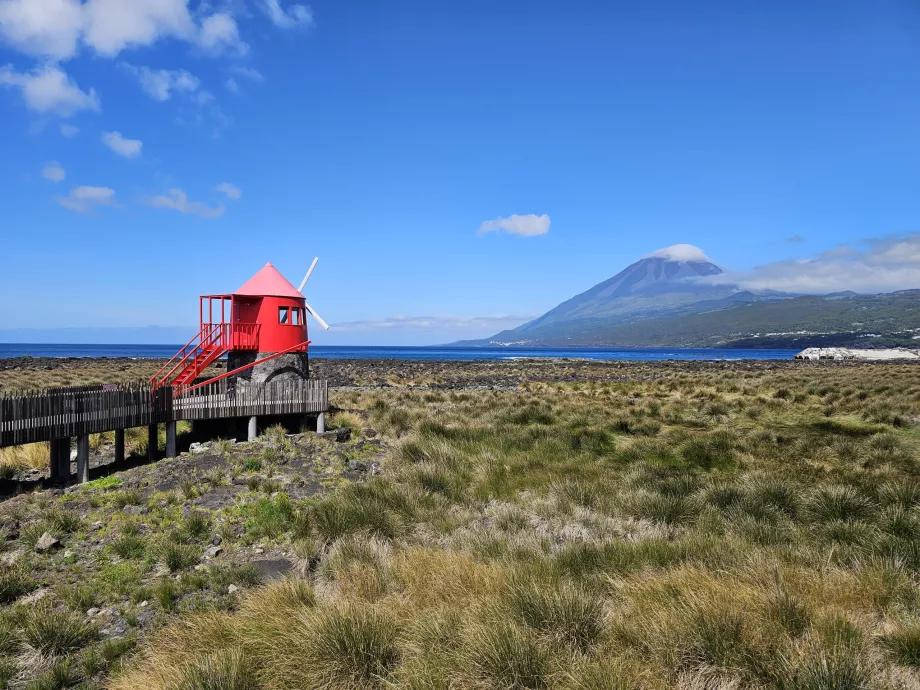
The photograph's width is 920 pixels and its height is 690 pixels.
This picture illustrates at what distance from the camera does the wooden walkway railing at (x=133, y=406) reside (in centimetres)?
1196

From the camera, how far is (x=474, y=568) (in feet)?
20.9

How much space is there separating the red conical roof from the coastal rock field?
4923 mm

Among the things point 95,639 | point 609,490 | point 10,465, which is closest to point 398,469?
point 609,490

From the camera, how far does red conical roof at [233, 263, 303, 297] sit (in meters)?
17.3

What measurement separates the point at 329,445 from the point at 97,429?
18.4 feet

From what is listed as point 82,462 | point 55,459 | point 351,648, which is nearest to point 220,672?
point 351,648

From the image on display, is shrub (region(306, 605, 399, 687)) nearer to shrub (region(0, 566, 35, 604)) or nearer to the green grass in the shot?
shrub (region(0, 566, 35, 604))

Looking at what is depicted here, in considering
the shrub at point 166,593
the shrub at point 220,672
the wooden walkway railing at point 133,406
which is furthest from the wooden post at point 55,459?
the shrub at point 220,672

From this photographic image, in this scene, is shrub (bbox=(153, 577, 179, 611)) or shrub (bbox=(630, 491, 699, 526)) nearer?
shrub (bbox=(153, 577, 179, 611))

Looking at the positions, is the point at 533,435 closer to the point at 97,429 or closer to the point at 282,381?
the point at 282,381

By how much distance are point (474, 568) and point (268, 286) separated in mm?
13481

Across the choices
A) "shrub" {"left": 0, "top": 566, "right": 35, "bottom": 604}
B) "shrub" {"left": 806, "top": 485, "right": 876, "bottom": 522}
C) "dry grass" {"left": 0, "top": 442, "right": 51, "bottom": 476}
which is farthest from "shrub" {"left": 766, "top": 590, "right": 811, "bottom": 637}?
"dry grass" {"left": 0, "top": 442, "right": 51, "bottom": 476}

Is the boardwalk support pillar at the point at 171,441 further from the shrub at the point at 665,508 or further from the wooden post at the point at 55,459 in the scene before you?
the shrub at the point at 665,508

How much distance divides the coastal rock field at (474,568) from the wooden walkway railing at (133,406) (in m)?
1.29
